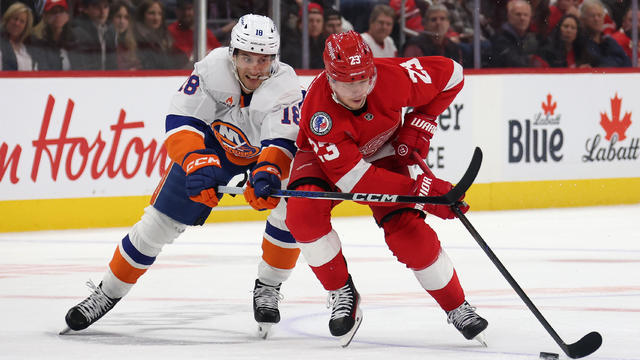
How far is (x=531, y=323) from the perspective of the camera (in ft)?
14.9

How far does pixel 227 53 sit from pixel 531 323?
1.44 meters

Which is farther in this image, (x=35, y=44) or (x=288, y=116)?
(x=35, y=44)

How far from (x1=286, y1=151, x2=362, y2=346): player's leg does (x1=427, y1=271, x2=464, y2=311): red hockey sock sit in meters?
0.27

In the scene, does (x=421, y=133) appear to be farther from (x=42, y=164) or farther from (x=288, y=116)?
(x=42, y=164)

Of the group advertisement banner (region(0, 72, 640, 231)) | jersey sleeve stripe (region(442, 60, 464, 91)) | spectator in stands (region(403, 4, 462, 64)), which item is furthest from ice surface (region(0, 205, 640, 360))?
spectator in stands (region(403, 4, 462, 64))

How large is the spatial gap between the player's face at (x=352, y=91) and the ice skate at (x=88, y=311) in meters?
1.18

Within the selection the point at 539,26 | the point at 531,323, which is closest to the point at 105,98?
the point at 539,26

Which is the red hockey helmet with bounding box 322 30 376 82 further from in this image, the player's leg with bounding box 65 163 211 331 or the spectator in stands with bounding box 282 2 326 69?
the spectator in stands with bounding box 282 2 326 69

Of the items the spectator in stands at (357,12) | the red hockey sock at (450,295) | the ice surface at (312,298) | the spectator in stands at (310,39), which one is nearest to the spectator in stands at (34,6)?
the ice surface at (312,298)

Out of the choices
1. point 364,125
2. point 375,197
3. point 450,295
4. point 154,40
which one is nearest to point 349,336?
point 450,295

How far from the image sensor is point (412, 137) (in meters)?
4.29

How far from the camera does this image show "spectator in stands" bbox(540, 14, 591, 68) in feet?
32.3

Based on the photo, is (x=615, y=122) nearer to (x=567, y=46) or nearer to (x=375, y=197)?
(x=567, y=46)

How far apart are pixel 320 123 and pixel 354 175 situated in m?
0.20
